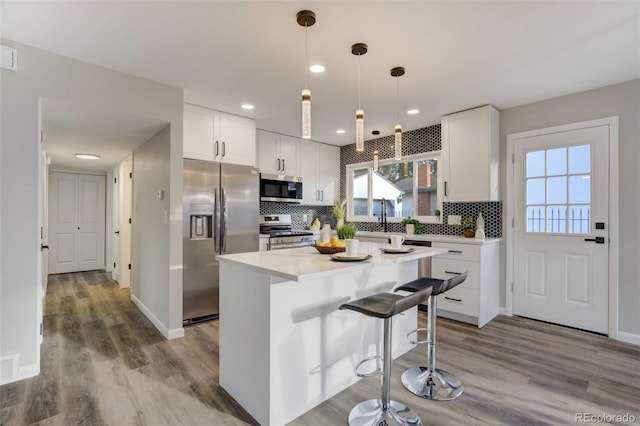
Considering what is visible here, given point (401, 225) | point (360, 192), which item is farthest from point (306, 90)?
point (360, 192)

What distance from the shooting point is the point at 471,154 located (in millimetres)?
3656

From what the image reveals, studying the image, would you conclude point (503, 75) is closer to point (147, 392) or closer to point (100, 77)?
point (100, 77)

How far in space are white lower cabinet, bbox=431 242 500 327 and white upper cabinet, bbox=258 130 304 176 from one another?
8.01ft

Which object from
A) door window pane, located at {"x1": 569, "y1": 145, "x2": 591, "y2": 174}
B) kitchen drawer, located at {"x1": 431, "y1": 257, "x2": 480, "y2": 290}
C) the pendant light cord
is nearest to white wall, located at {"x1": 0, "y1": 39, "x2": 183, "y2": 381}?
the pendant light cord

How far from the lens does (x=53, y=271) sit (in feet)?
19.9

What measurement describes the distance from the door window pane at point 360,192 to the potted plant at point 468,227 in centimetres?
173

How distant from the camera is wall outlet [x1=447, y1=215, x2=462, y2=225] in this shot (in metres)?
4.06

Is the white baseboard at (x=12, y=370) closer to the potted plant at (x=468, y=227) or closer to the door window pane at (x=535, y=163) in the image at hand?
the potted plant at (x=468, y=227)

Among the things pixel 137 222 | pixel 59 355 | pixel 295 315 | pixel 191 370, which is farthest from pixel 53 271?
pixel 295 315

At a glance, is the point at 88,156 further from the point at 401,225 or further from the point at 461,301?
the point at 461,301

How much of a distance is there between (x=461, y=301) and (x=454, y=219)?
Answer: 1.12 meters

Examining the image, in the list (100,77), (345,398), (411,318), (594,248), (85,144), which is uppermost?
(100,77)

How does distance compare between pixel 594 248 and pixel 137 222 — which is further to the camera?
pixel 137 222

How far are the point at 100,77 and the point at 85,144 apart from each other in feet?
5.86
